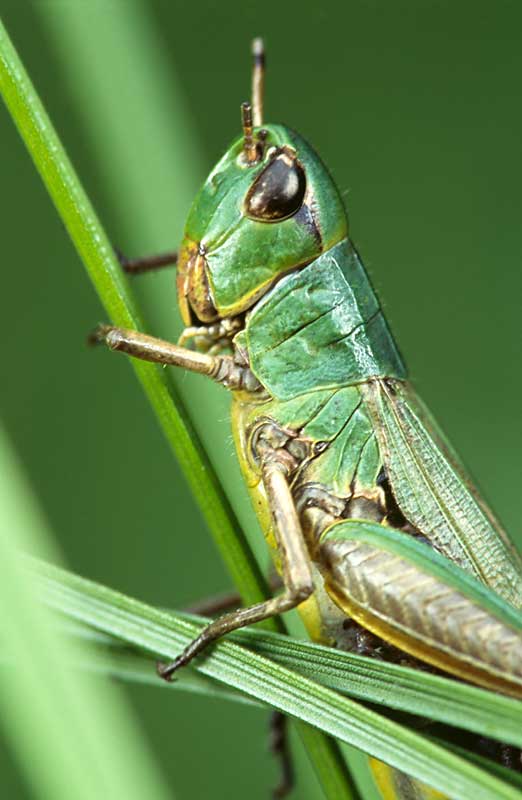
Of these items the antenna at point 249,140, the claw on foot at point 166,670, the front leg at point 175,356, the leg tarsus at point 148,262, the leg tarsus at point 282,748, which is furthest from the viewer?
the leg tarsus at point 282,748

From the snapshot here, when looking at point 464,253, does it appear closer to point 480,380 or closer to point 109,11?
point 480,380

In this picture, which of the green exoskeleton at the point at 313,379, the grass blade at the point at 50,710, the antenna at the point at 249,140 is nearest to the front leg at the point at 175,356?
the green exoskeleton at the point at 313,379

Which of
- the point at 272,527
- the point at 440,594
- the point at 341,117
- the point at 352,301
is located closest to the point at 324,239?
the point at 352,301

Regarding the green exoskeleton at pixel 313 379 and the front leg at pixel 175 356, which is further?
the green exoskeleton at pixel 313 379

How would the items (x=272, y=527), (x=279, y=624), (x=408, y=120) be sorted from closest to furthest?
(x=279, y=624) → (x=272, y=527) → (x=408, y=120)

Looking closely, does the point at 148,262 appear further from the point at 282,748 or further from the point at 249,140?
the point at 282,748

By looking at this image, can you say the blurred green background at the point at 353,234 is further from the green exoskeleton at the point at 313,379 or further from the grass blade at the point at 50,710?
the grass blade at the point at 50,710

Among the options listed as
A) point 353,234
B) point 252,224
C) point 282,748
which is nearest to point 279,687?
point 252,224
